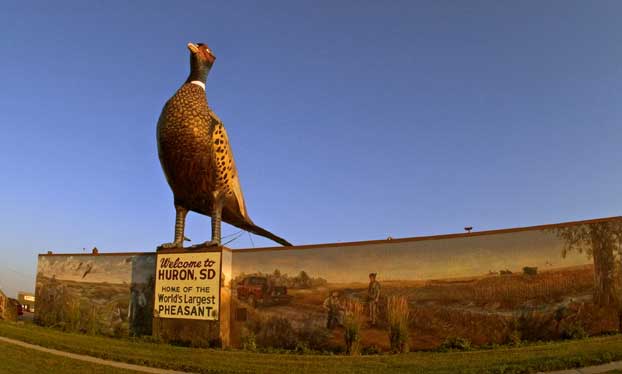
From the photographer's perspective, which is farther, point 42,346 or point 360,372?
point 42,346

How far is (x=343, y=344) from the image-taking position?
14344 millimetres

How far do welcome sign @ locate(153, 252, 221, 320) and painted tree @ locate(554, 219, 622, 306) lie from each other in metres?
10.5

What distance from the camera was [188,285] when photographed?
16.3 metres

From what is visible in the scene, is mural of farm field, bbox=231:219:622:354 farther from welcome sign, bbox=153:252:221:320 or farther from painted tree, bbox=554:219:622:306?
welcome sign, bbox=153:252:221:320

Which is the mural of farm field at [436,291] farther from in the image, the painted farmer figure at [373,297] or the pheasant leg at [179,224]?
the pheasant leg at [179,224]

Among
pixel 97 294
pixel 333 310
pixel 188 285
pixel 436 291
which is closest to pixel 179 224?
pixel 188 285

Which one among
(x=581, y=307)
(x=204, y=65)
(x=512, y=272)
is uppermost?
(x=204, y=65)

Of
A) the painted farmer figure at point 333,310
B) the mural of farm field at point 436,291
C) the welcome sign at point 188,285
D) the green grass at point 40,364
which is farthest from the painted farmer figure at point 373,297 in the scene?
the green grass at point 40,364

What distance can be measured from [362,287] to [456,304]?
2797 mm

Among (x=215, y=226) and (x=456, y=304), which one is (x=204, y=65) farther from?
(x=456, y=304)

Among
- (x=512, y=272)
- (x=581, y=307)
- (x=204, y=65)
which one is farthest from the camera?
Answer: (x=204, y=65)

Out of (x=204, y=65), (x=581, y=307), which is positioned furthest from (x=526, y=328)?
(x=204, y=65)

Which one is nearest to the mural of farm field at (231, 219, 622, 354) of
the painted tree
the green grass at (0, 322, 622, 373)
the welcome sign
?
the painted tree

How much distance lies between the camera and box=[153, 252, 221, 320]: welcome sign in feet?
52.1
